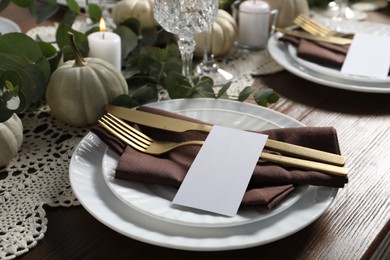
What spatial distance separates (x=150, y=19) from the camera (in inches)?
44.1

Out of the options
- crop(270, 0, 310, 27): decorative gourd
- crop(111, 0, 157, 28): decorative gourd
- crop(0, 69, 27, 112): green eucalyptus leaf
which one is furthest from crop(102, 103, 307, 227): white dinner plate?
crop(270, 0, 310, 27): decorative gourd

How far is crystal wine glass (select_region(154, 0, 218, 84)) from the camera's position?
88cm

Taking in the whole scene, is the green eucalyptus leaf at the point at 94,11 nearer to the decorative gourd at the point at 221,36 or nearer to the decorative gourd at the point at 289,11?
the decorative gourd at the point at 221,36

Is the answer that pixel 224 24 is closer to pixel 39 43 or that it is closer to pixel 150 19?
pixel 150 19

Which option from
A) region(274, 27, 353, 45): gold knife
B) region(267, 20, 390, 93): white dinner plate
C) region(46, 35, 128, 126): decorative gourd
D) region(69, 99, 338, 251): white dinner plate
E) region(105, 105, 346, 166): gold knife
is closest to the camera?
region(69, 99, 338, 251): white dinner plate

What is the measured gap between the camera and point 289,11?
1195 millimetres

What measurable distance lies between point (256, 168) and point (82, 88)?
0.28 metres

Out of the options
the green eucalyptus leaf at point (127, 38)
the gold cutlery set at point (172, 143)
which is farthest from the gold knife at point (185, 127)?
the green eucalyptus leaf at point (127, 38)

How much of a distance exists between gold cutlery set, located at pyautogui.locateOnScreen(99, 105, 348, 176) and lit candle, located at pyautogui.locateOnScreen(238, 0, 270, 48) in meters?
0.42

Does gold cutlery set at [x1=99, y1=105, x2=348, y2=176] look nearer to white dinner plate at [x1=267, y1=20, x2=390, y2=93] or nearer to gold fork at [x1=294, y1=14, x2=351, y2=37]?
white dinner plate at [x1=267, y1=20, x2=390, y2=93]

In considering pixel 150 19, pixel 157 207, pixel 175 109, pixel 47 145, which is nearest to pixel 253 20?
pixel 150 19

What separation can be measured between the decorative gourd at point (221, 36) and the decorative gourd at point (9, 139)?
407 mm

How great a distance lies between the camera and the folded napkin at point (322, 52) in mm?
1005

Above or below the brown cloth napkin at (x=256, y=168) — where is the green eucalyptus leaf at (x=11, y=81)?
above
